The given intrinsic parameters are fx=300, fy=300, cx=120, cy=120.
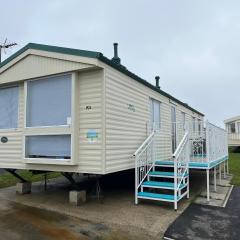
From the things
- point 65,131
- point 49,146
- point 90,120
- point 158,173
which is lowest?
point 158,173

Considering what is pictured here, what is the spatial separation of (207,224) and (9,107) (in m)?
6.16

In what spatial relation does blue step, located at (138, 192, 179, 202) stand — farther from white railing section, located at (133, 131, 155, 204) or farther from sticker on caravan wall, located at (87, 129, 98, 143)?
sticker on caravan wall, located at (87, 129, 98, 143)

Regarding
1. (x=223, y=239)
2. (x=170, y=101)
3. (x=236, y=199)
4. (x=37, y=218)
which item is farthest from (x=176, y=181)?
(x=170, y=101)

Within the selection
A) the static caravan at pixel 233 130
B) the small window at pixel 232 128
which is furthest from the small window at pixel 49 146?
the small window at pixel 232 128

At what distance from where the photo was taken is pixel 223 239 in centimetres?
535

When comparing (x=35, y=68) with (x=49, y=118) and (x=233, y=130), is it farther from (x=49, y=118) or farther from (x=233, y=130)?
(x=233, y=130)

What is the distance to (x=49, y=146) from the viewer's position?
297 inches

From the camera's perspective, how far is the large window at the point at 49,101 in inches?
290

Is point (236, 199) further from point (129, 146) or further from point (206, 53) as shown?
point (206, 53)

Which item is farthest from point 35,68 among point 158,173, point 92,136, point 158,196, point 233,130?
point 233,130

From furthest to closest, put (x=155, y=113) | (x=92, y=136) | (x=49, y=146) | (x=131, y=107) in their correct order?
1. (x=155, y=113)
2. (x=131, y=107)
3. (x=49, y=146)
4. (x=92, y=136)

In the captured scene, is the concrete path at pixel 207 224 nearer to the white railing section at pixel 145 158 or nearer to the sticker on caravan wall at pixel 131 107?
the white railing section at pixel 145 158

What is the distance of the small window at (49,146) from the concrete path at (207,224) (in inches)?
118

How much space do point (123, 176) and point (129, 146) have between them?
4796 millimetres
